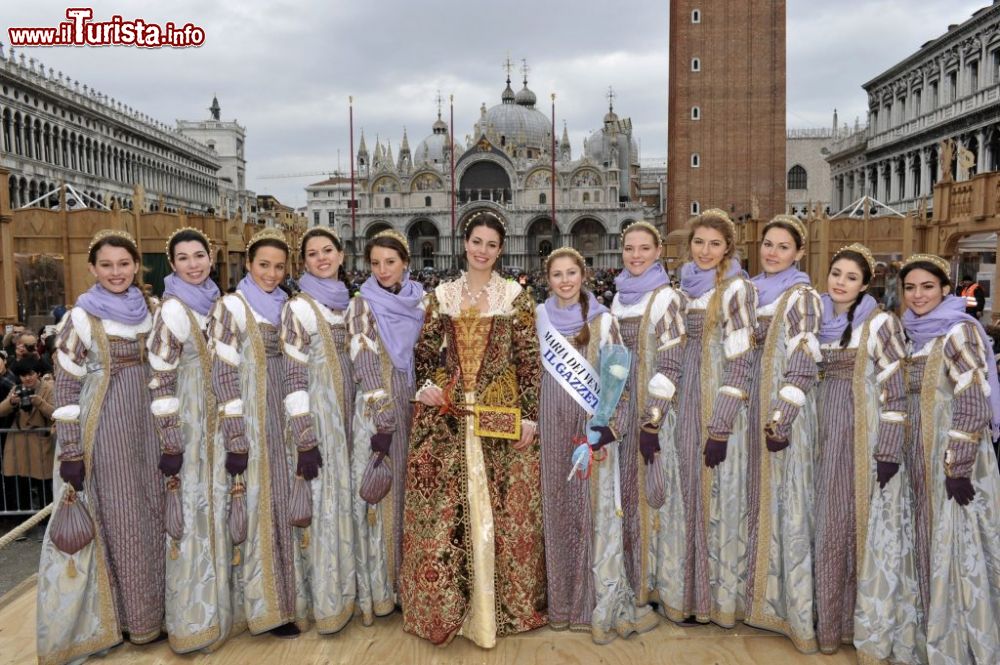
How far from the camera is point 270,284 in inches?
145

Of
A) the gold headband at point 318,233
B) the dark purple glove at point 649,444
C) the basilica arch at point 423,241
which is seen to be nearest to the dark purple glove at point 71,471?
the gold headband at point 318,233

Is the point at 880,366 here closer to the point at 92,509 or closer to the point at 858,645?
the point at 858,645

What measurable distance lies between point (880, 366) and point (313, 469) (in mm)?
2818

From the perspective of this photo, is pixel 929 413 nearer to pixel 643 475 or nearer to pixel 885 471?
pixel 885 471

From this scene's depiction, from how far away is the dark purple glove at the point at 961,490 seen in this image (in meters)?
3.16

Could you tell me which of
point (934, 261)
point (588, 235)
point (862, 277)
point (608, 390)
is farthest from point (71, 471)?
point (588, 235)

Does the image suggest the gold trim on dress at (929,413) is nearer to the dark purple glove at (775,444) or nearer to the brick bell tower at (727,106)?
the dark purple glove at (775,444)

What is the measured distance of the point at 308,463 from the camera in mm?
3477

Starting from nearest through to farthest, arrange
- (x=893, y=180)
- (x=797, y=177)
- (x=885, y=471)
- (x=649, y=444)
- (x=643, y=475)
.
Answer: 1. (x=885, y=471)
2. (x=649, y=444)
3. (x=643, y=475)
4. (x=893, y=180)
5. (x=797, y=177)

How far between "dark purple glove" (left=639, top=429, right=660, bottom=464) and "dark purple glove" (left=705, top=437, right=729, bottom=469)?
0.80 ft

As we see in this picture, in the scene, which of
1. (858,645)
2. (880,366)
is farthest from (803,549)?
(880,366)

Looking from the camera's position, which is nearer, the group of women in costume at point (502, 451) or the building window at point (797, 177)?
the group of women in costume at point (502, 451)

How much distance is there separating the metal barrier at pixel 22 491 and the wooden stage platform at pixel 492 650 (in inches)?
108

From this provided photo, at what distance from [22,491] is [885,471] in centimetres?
728
